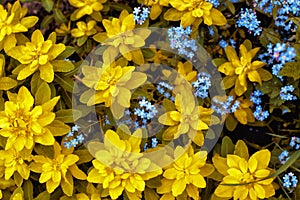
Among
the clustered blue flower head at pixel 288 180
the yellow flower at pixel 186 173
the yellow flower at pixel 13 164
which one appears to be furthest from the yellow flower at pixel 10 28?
the clustered blue flower head at pixel 288 180

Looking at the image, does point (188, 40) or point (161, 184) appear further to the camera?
point (188, 40)

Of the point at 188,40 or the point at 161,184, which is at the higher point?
the point at 188,40

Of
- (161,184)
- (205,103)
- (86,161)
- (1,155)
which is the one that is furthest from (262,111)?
(1,155)

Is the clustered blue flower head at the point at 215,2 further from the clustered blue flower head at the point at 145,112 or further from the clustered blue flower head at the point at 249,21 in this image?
the clustered blue flower head at the point at 145,112

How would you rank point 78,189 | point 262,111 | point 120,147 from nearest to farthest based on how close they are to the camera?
point 120,147 < point 78,189 < point 262,111

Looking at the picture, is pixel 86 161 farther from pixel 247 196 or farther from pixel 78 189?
pixel 247 196

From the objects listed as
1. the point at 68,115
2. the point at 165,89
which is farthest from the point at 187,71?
the point at 68,115

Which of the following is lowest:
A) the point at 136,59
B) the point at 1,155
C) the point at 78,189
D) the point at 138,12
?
the point at 78,189
